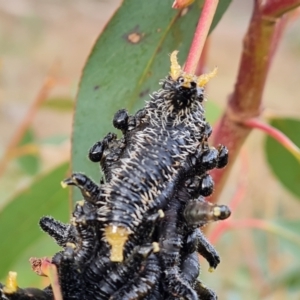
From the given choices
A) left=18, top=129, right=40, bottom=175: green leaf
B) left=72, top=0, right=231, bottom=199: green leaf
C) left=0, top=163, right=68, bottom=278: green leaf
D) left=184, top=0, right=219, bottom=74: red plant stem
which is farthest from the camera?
left=18, top=129, right=40, bottom=175: green leaf

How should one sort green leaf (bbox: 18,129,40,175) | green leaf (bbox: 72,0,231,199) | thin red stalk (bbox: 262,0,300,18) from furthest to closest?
green leaf (bbox: 18,129,40,175)
green leaf (bbox: 72,0,231,199)
thin red stalk (bbox: 262,0,300,18)

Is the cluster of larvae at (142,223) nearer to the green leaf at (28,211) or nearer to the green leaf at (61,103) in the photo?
the green leaf at (28,211)

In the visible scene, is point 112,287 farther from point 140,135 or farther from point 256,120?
point 256,120

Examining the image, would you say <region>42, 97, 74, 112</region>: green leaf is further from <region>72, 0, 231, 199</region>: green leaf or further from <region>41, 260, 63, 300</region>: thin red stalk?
<region>41, 260, 63, 300</region>: thin red stalk

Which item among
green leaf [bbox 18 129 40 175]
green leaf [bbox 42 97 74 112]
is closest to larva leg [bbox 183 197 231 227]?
green leaf [bbox 42 97 74 112]

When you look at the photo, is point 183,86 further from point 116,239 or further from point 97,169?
point 97,169

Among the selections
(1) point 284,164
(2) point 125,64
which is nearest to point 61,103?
(1) point 284,164

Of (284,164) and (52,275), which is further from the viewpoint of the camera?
(284,164)

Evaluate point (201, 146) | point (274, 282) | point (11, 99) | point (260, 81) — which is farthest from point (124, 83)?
point (11, 99)
